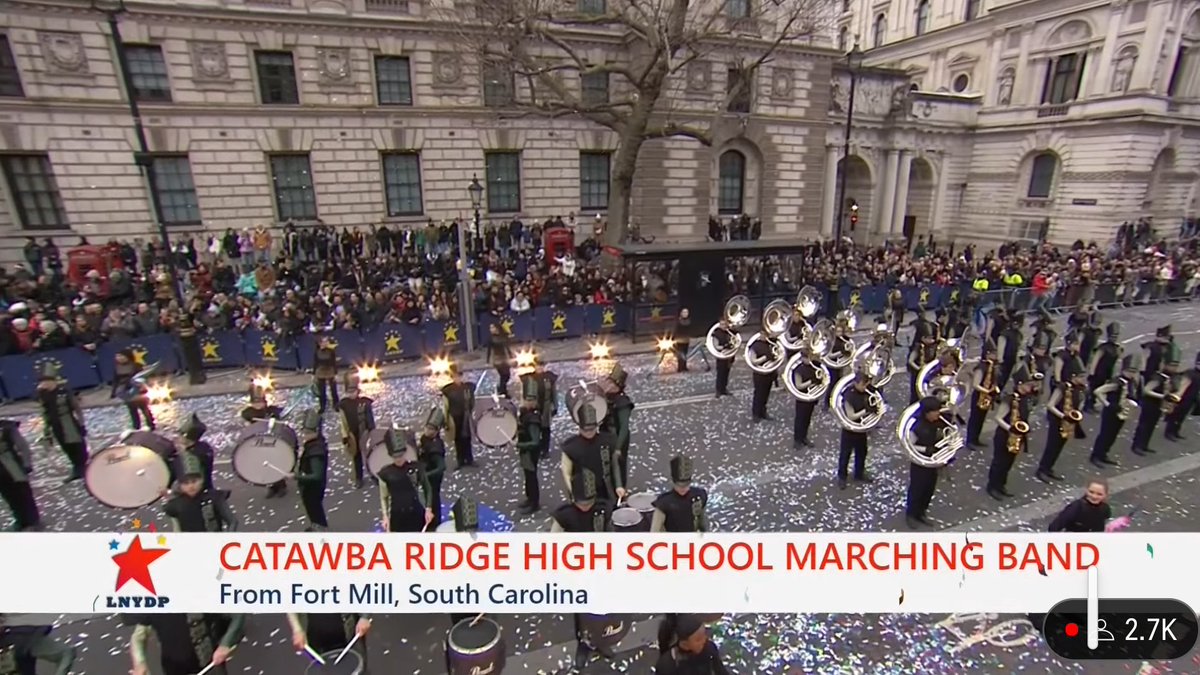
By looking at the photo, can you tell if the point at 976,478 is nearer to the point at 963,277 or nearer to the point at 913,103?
the point at 963,277

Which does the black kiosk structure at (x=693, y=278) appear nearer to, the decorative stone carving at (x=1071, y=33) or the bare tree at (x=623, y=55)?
the bare tree at (x=623, y=55)

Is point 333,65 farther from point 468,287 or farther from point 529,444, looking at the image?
point 529,444

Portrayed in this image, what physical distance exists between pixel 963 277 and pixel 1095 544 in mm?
19643

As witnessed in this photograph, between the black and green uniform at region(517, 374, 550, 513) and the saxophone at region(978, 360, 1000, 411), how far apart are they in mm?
7779

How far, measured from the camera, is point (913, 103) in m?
35.8

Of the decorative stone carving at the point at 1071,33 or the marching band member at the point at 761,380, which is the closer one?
the marching band member at the point at 761,380

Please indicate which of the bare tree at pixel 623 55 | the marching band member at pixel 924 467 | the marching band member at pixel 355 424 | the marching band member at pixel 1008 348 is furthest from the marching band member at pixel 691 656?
the bare tree at pixel 623 55

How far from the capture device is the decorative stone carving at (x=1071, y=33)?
3300 centimetres

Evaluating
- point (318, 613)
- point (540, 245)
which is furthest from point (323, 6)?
point (318, 613)

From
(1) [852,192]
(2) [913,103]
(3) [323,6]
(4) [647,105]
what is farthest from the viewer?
(1) [852,192]

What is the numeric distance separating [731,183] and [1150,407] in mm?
22504

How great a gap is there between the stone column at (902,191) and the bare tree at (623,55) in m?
12.5

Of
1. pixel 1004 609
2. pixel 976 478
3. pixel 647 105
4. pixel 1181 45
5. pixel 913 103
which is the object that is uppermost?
pixel 1181 45

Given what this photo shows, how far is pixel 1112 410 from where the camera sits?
9211 millimetres
